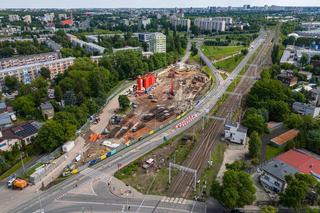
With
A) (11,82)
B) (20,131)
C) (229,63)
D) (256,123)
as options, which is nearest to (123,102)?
(20,131)

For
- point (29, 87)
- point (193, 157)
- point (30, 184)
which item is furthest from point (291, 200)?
point (29, 87)

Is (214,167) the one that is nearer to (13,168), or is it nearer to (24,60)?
(13,168)

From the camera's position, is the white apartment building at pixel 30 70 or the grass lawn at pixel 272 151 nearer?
the grass lawn at pixel 272 151

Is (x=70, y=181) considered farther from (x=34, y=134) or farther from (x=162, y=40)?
(x=162, y=40)

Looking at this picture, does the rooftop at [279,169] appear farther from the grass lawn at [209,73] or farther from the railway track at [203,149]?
the grass lawn at [209,73]

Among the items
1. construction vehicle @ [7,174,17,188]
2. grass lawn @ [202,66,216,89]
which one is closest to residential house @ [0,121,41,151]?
construction vehicle @ [7,174,17,188]

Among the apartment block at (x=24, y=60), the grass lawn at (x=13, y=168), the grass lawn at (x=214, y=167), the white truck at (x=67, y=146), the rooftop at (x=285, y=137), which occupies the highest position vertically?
the apartment block at (x=24, y=60)

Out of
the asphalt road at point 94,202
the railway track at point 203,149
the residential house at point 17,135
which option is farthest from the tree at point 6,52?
the railway track at point 203,149
